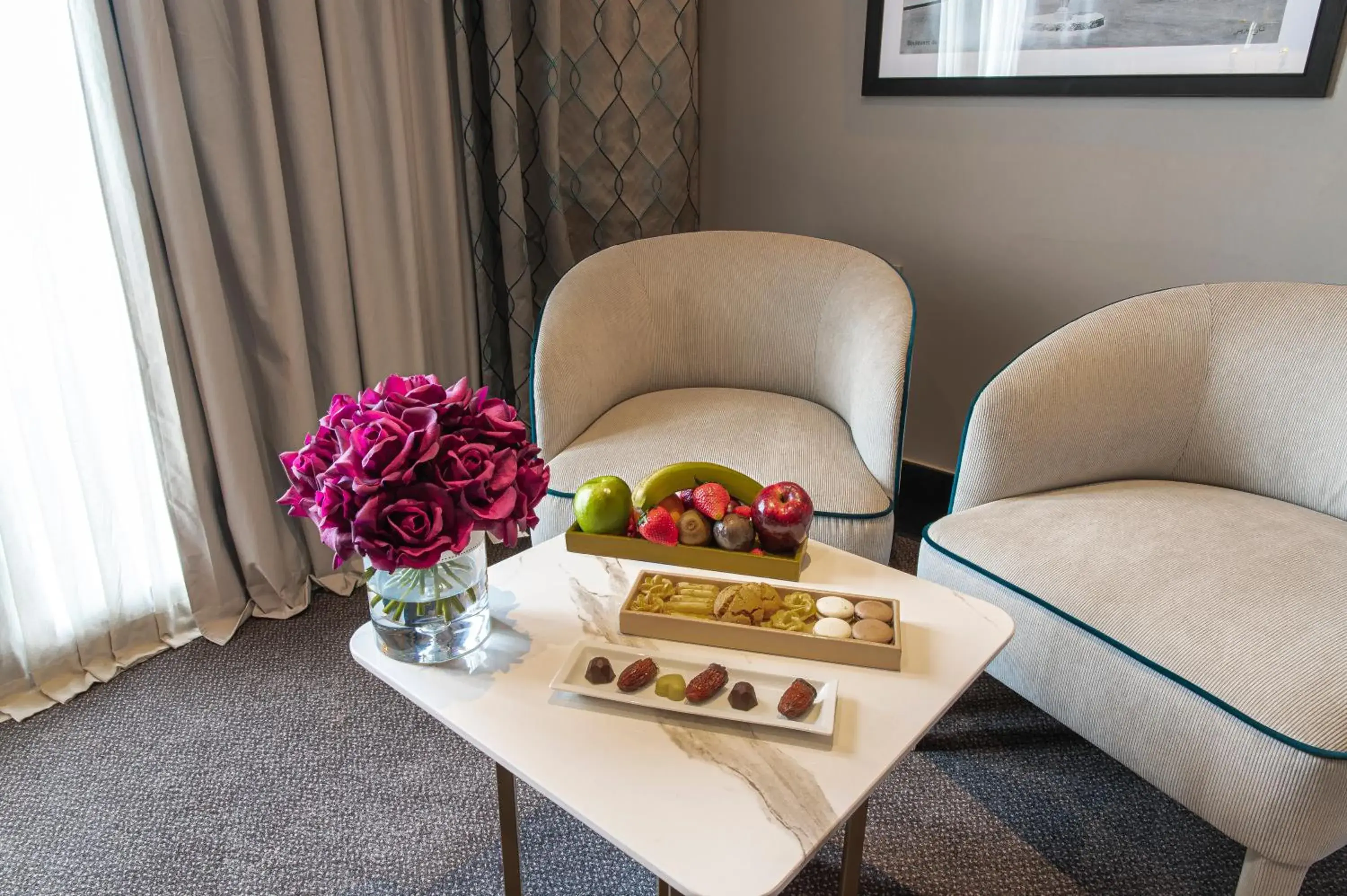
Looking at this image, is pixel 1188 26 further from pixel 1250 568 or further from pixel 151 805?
pixel 151 805

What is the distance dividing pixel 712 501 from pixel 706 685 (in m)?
0.35

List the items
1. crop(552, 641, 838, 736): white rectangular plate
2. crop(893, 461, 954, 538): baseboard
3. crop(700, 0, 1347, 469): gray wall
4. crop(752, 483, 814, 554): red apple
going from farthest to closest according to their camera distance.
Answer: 1. crop(893, 461, 954, 538): baseboard
2. crop(700, 0, 1347, 469): gray wall
3. crop(752, 483, 814, 554): red apple
4. crop(552, 641, 838, 736): white rectangular plate

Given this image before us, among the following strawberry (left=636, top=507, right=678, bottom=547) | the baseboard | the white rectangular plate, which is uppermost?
strawberry (left=636, top=507, right=678, bottom=547)

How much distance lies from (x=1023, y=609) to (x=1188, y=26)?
135cm

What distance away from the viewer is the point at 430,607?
45.5 inches

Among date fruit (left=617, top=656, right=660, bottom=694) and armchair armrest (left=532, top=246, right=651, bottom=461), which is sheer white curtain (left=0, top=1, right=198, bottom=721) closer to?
armchair armrest (left=532, top=246, right=651, bottom=461)

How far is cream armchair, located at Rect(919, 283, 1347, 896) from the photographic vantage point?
1.16 meters

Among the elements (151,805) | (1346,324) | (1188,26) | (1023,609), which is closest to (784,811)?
(1023,609)

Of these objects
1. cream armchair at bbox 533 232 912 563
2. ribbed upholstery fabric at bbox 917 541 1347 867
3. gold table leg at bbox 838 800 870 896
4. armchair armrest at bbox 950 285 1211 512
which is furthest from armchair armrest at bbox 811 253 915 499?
gold table leg at bbox 838 800 870 896

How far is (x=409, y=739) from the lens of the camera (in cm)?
177

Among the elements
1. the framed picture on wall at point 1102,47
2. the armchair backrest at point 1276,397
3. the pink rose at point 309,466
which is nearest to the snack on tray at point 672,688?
the pink rose at point 309,466

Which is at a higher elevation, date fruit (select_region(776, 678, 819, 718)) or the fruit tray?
the fruit tray

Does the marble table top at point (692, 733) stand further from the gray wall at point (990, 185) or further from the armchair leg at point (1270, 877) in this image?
the gray wall at point (990, 185)

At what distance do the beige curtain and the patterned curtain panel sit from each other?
0.11m
